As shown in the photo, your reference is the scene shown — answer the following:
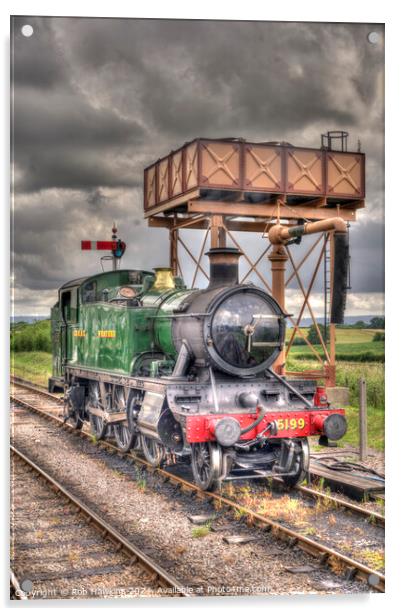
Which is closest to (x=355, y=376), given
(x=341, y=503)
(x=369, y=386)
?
(x=369, y=386)

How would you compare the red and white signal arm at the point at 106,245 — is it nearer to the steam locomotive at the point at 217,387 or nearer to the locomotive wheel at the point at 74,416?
the steam locomotive at the point at 217,387

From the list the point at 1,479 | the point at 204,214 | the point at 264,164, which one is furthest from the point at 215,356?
the point at 1,479

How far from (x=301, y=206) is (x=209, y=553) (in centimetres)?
383

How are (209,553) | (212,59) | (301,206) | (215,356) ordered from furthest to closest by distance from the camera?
(215,356), (301,206), (212,59), (209,553)

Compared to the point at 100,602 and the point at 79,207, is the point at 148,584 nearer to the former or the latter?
the point at 100,602

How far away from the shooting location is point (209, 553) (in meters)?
6.83

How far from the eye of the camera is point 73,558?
6715mm

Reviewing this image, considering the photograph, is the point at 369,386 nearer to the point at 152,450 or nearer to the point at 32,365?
the point at 152,450

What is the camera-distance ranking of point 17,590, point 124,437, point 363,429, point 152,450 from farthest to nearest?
point 124,437
point 152,450
point 363,429
point 17,590

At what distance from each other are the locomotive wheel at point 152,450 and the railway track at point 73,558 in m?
1.74

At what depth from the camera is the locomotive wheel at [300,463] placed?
861 centimetres

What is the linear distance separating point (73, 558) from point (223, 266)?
3.81 metres

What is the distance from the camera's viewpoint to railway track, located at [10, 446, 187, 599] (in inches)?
249

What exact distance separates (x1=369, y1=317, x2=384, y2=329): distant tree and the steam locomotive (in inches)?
59.2
